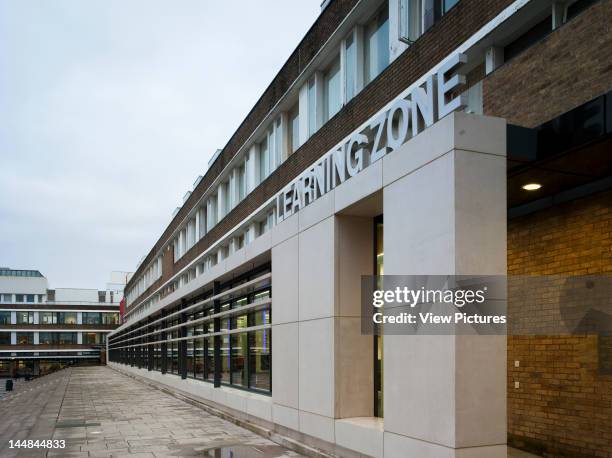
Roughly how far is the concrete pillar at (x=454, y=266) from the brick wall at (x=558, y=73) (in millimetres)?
1251

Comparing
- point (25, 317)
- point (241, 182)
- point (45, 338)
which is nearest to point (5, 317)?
point (25, 317)

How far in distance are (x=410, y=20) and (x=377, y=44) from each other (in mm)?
1795

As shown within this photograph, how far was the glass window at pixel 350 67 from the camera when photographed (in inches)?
630

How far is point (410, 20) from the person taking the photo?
1338 cm

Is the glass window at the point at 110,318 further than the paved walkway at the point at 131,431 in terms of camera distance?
Yes

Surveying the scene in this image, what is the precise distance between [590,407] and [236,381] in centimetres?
1224

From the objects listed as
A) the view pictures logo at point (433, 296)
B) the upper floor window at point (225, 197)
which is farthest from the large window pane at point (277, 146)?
the view pictures logo at point (433, 296)

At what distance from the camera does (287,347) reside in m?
13.3

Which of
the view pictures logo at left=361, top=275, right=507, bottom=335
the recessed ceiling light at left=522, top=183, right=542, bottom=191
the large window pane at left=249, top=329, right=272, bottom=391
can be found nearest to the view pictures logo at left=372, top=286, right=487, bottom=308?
the view pictures logo at left=361, top=275, right=507, bottom=335

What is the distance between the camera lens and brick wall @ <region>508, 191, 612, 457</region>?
30.0 ft

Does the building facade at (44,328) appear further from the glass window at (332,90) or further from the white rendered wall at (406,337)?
the white rendered wall at (406,337)

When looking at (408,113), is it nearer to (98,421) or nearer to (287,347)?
(287,347)

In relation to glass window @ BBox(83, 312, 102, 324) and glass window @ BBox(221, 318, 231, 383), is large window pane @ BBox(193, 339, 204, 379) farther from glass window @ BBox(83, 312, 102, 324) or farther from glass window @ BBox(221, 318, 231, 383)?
glass window @ BBox(83, 312, 102, 324)

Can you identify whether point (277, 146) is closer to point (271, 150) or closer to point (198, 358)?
point (271, 150)
